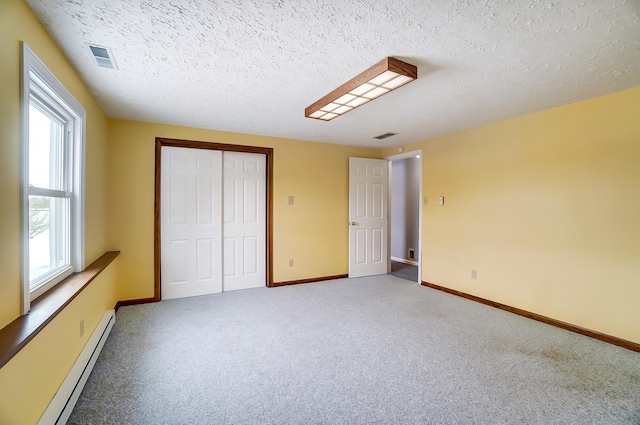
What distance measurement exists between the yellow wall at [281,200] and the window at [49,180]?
1210 mm

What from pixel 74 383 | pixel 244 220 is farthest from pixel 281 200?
pixel 74 383

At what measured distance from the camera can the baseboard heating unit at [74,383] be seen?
150 centimetres

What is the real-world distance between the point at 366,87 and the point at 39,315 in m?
2.57

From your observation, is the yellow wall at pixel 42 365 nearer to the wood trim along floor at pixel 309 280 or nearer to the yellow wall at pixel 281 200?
the yellow wall at pixel 281 200

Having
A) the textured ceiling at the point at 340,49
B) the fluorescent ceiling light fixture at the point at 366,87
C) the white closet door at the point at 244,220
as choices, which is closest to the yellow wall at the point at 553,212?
the textured ceiling at the point at 340,49

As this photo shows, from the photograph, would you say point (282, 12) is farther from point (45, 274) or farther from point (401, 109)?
point (45, 274)

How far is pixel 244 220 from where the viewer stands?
423 centimetres

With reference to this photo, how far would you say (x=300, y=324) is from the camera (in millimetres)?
2953

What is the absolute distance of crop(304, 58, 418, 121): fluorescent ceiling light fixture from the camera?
6.63 ft

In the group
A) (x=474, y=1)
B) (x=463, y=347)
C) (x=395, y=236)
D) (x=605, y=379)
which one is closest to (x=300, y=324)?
(x=463, y=347)

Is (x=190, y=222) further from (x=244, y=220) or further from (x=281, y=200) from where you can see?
(x=281, y=200)

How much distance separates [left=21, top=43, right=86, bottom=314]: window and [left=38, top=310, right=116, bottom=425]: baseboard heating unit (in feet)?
1.79

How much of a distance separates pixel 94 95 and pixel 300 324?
9.93 ft

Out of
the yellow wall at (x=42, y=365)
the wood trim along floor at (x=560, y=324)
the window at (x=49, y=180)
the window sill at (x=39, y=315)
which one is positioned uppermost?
the window at (x=49, y=180)
